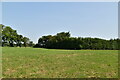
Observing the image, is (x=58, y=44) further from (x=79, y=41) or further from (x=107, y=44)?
(x=107, y=44)

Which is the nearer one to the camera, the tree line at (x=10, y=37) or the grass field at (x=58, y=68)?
the grass field at (x=58, y=68)

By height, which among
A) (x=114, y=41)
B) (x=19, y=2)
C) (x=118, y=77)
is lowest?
(x=118, y=77)

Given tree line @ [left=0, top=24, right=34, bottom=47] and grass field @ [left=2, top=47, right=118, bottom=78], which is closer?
grass field @ [left=2, top=47, right=118, bottom=78]

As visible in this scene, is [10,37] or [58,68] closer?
[58,68]

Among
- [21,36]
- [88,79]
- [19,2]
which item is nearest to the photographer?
[88,79]

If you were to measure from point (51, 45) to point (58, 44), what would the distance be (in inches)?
90.1

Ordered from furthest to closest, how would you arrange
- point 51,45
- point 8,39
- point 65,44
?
point 8,39
point 51,45
point 65,44

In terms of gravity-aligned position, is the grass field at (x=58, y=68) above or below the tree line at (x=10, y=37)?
below

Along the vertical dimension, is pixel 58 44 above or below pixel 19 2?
below

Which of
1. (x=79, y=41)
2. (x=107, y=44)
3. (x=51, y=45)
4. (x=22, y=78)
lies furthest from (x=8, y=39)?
(x=22, y=78)

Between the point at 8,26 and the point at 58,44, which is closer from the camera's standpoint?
the point at 58,44

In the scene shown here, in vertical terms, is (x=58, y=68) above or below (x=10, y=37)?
below

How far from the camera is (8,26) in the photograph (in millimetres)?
45000

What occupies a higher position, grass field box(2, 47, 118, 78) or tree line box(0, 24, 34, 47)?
tree line box(0, 24, 34, 47)
